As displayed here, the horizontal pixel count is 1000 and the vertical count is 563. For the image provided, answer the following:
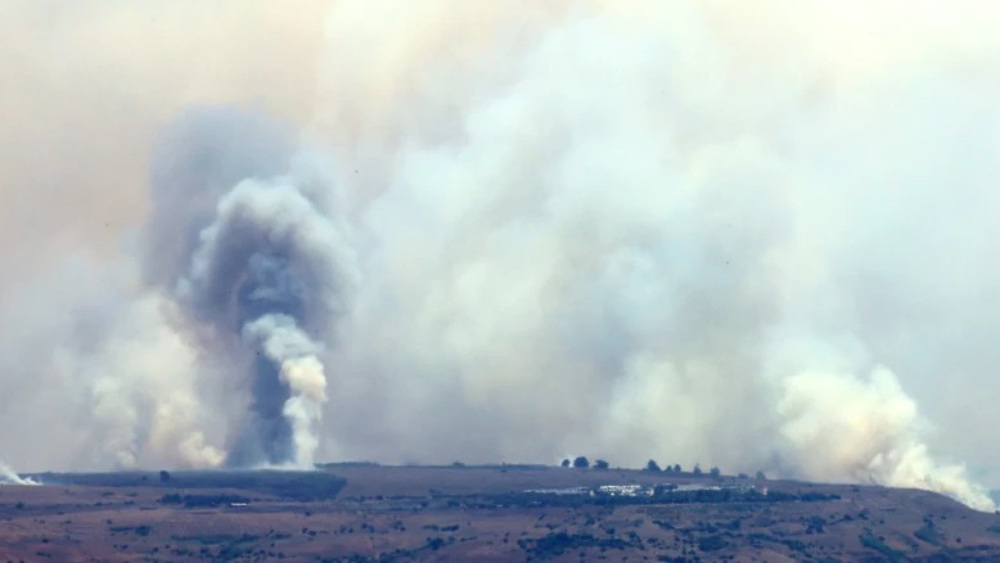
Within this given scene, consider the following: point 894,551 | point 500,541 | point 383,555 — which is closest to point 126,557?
point 383,555

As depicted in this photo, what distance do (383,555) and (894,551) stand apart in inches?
2238

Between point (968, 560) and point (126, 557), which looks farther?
point (968, 560)

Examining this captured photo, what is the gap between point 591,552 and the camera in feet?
618

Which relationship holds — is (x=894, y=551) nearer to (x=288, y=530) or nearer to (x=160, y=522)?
(x=288, y=530)

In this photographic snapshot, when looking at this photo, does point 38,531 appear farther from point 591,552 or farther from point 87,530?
point 591,552

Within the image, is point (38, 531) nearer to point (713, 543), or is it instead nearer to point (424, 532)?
point (424, 532)

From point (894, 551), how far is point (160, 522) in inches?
3145

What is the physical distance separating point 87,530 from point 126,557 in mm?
11097

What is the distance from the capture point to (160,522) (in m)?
191

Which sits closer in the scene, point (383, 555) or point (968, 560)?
point (383, 555)

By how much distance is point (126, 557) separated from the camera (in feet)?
581

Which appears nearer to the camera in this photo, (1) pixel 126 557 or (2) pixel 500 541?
(1) pixel 126 557

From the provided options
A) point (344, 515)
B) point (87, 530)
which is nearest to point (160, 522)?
point (87, 530)

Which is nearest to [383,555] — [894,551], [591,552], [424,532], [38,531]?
[424,532]
